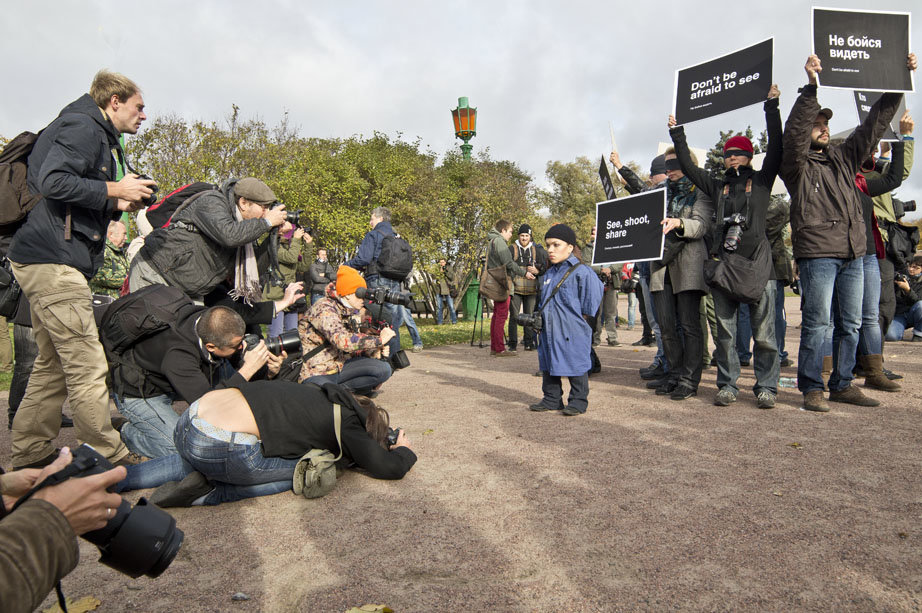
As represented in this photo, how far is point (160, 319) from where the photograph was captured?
4.08 meters

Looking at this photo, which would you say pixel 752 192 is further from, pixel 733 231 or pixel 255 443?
pixel 255 443

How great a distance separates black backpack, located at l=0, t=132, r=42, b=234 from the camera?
3.71 metres

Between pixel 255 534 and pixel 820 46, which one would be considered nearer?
pixel 255 534

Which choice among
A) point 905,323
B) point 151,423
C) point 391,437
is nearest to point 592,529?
point 391,437

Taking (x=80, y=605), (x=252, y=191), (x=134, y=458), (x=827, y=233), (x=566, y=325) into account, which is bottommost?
(x=80, y=605)

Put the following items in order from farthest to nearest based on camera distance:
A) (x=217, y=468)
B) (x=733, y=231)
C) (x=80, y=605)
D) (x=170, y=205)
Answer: (x=733, y=231), (x=170, y=205), (x=217, y=468), (x=80, y=605)

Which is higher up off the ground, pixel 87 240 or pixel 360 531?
pixel 87 240

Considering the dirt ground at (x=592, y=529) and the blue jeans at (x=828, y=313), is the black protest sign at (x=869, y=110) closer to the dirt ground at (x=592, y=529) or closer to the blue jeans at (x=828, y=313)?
the blue jeans at (x=828, y=313)

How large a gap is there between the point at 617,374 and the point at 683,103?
3.39 meters

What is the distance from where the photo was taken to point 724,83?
574 centimetres

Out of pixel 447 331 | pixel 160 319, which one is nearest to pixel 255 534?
pixel 160 319

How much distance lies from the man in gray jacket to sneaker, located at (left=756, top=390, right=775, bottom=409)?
4.23 metres

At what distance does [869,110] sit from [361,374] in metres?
5.18

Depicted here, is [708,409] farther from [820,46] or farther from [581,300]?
[820,46]
